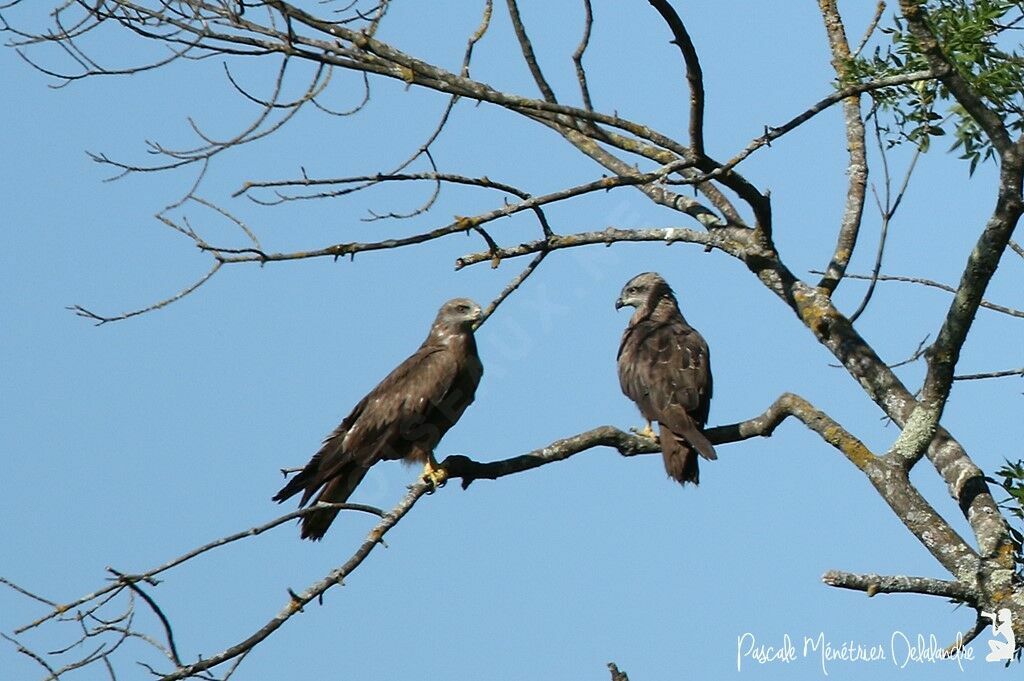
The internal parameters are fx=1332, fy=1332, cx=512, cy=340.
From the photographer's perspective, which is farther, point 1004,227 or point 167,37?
point 1004,227

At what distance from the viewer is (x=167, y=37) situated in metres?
4.72

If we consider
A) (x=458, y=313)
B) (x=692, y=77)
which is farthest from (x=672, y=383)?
(x=692, y=77)

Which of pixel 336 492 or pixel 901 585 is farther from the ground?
pixel 336 492

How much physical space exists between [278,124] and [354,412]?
2.84 metres

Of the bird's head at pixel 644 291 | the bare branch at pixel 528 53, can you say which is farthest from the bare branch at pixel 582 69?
the bird's head at pixel 644 291

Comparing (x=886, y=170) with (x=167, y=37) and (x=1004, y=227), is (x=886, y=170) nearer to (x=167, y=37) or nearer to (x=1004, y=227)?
(x=1004, y=227)

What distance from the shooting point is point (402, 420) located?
7.29m

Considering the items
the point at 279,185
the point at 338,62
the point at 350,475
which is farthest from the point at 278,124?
the point at 350,475

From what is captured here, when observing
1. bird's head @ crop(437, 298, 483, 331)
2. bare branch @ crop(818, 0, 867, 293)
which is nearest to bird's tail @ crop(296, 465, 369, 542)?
bird's head @ crop(437, 298, 483, 331)

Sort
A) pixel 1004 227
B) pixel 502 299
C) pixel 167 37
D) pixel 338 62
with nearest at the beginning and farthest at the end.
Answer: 1. pixel 338 62
2. pixel 167 37
3. pixel 1004 227
4. pixel 502 299

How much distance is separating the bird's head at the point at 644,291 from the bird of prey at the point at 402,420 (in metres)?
1.80

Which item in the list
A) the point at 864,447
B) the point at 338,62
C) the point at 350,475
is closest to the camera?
the point at 338,62

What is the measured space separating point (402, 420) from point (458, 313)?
114cm

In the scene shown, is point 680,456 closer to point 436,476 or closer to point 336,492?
point 436,476
